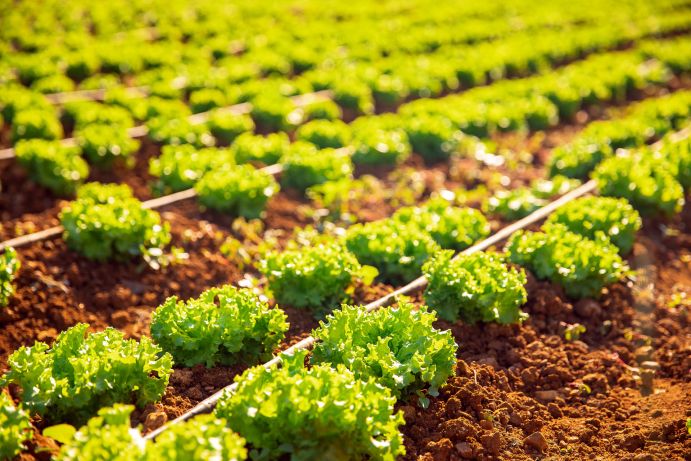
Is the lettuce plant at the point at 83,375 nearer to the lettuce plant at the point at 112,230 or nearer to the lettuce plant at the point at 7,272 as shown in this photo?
the lettuce plant at the point at 7,272

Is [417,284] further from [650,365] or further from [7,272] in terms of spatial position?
[7,272]

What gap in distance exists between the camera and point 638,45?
71.6 ft

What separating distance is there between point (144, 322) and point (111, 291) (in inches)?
28.9

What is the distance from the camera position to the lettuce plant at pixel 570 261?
7.59 metres

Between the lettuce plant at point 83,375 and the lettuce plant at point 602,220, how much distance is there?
17.5 feet

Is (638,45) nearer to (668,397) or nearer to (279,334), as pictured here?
(668,397)

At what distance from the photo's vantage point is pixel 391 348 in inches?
228

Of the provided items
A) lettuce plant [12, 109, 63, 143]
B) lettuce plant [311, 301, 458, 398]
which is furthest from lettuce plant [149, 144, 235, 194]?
lettuce plant [311, 301, 458, 398]

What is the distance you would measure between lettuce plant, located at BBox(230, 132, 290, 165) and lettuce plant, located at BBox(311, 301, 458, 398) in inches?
216

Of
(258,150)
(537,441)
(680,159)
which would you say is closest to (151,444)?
(537,441)

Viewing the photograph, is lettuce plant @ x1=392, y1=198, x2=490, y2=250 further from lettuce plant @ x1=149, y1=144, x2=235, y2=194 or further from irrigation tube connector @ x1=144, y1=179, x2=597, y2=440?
lettuce plant @ x1=149, y1=144, x2=235, y2=194

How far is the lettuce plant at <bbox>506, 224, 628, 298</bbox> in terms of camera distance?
759 centimetres

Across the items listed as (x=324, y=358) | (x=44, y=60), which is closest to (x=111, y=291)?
(x=324, y=358)

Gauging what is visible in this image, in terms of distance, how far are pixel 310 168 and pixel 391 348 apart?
501 cm
